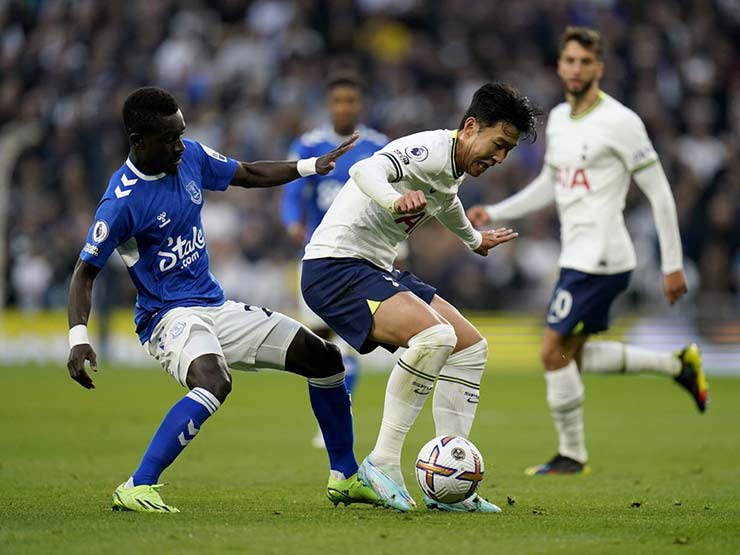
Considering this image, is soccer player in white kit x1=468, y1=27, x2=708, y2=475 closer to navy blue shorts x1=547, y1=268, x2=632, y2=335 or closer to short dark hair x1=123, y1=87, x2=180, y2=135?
navy blue shorts x1=547, y1=268, x2=632, y2=335

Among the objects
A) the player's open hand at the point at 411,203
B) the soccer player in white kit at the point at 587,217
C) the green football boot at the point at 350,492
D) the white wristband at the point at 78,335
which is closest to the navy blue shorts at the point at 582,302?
the soccer player in white kit at the point at 587,217

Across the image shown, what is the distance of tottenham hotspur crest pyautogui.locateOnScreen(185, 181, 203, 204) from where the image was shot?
6895mm

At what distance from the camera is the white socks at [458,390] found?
6.86 metres

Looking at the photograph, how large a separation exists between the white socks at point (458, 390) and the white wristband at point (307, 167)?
130 centimetres

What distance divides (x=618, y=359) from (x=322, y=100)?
43.9ft

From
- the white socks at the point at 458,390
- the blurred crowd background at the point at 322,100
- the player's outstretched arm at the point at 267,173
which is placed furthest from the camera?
the blurred crowd background at the point at 322,100

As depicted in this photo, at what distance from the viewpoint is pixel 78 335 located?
6.35 metres

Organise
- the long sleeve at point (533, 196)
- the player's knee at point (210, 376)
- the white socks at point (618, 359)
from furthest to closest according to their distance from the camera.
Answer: the white socks at point (618, 359) < the long sleeve at point (533, 196) < the player's knee at point (210, 376)

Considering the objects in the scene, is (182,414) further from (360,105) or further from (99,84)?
(99,84)

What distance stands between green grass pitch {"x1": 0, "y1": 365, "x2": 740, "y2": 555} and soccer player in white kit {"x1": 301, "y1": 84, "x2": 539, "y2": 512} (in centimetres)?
53

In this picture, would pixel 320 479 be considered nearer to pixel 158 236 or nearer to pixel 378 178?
pixel 158 236

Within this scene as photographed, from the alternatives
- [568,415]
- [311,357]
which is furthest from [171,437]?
[568,415]

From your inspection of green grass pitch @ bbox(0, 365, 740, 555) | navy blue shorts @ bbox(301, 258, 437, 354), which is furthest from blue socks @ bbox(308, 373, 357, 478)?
navy blue shorts @ bbox(301, 258, 437, 354)

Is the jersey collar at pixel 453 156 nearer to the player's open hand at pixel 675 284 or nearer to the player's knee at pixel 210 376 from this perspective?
the player's knee at pixel 210 376
